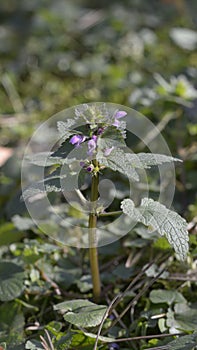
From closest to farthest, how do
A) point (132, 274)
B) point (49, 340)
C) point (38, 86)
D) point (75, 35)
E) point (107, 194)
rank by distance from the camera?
point (49, 340)
point (132, 274)
point (107, 194)
point (38, 86)
point (75, 35)

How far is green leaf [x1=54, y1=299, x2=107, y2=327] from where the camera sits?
787 mm

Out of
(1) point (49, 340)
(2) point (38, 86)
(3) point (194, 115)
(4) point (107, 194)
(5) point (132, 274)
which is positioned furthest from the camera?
(2) point (38, 86)

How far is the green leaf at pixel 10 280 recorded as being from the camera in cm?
90

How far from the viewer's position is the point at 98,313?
2.68 ft

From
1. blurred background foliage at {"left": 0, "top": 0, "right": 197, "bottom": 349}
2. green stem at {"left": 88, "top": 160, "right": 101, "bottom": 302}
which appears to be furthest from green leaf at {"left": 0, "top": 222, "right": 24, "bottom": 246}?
green stem at {"left": 88, "top": 160, "right": 101, "bottom": 302}

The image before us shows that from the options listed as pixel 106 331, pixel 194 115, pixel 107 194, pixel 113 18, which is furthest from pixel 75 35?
pixel 106 331

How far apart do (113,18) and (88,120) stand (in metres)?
1.74

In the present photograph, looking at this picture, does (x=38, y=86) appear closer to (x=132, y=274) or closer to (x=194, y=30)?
(x=194, y=30)

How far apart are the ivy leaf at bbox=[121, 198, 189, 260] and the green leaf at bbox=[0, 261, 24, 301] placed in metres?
0.24

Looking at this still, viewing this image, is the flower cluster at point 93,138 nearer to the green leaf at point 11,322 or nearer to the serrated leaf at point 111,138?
the serrated leaf at point 111,138

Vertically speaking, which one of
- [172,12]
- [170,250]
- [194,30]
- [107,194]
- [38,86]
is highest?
[172,12]

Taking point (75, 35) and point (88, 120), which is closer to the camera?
point (88, 120)

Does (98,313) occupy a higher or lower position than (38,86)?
lower

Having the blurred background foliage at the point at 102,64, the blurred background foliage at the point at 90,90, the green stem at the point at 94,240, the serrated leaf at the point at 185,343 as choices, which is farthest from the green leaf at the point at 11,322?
the blurred background foliage at the point at 102,64
